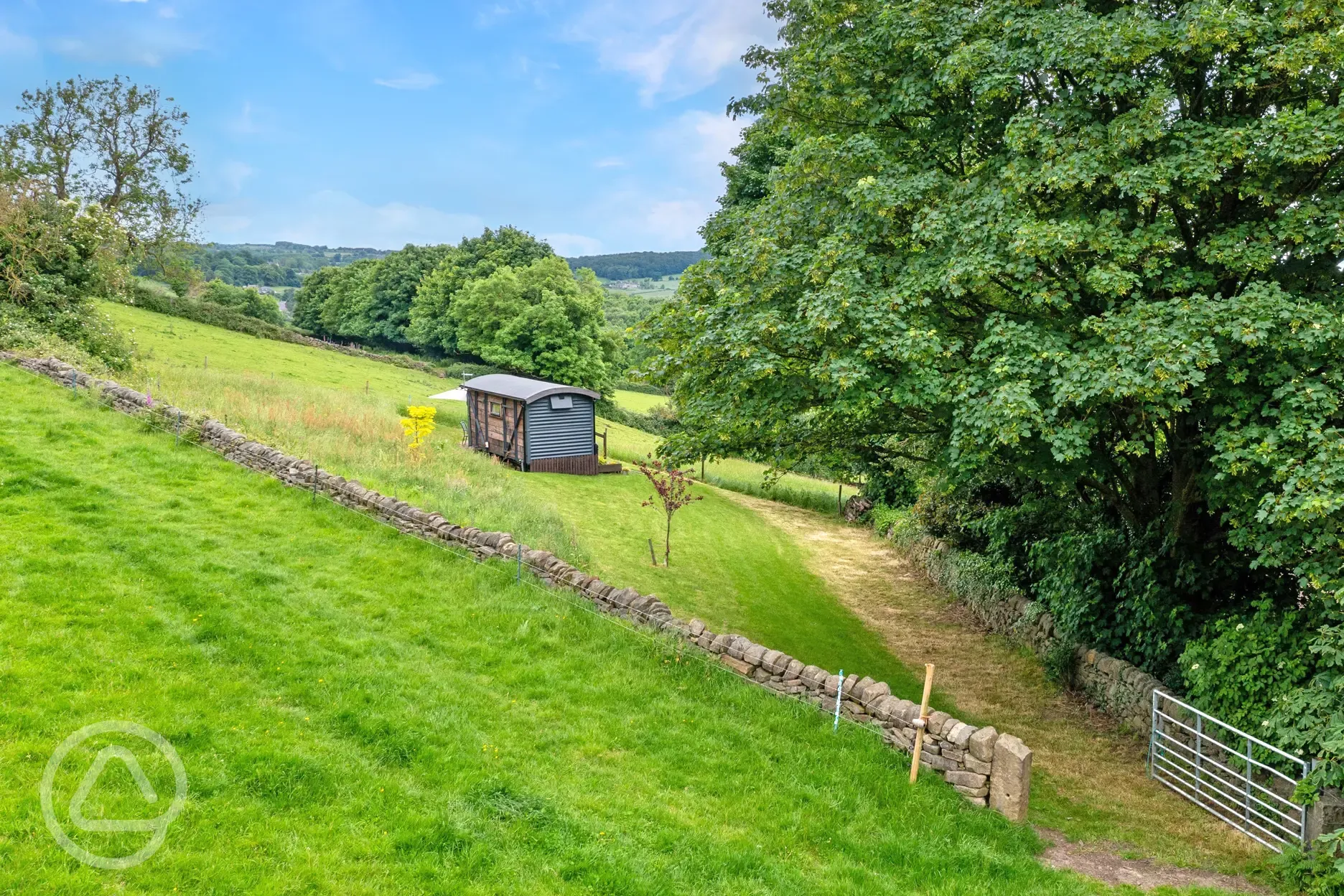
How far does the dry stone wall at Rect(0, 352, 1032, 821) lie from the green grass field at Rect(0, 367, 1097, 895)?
1.03 ft

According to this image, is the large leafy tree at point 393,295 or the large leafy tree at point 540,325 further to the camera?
the large leafy tree at point 393,295

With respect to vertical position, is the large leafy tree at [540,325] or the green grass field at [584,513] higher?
the large leafy tree at [540,325]

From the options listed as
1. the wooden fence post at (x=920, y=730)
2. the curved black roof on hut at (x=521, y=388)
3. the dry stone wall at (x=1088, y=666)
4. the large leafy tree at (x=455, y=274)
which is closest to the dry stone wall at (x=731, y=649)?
the wooden fence post at (x=920, y=730)

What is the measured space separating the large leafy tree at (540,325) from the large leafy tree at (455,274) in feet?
21.6

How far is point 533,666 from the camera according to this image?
10000mm

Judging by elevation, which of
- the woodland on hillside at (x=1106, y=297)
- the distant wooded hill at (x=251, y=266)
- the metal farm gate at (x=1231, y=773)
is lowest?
the metal farm gate at (x=1231, y=773)

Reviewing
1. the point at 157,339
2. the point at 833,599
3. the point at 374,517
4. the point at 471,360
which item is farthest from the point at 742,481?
the point at 471,360

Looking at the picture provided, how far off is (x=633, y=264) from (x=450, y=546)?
184m

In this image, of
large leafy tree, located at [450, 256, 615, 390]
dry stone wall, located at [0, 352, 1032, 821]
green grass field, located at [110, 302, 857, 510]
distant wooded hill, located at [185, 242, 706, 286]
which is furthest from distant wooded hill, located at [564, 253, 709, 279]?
dry stone wall, located at [0, 352, 1032, 821]

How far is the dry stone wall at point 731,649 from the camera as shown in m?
8.48

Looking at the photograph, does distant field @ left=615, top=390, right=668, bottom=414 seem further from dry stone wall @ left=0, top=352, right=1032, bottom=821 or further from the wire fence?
dry stone wall @ left=0, top=352, right=1032, bottom=821

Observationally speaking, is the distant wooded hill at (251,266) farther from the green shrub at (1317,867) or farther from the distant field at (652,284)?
the green shrub at (1317,867)

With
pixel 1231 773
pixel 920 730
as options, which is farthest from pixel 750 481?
pixel 1231 773

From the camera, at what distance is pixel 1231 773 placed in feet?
28.2
